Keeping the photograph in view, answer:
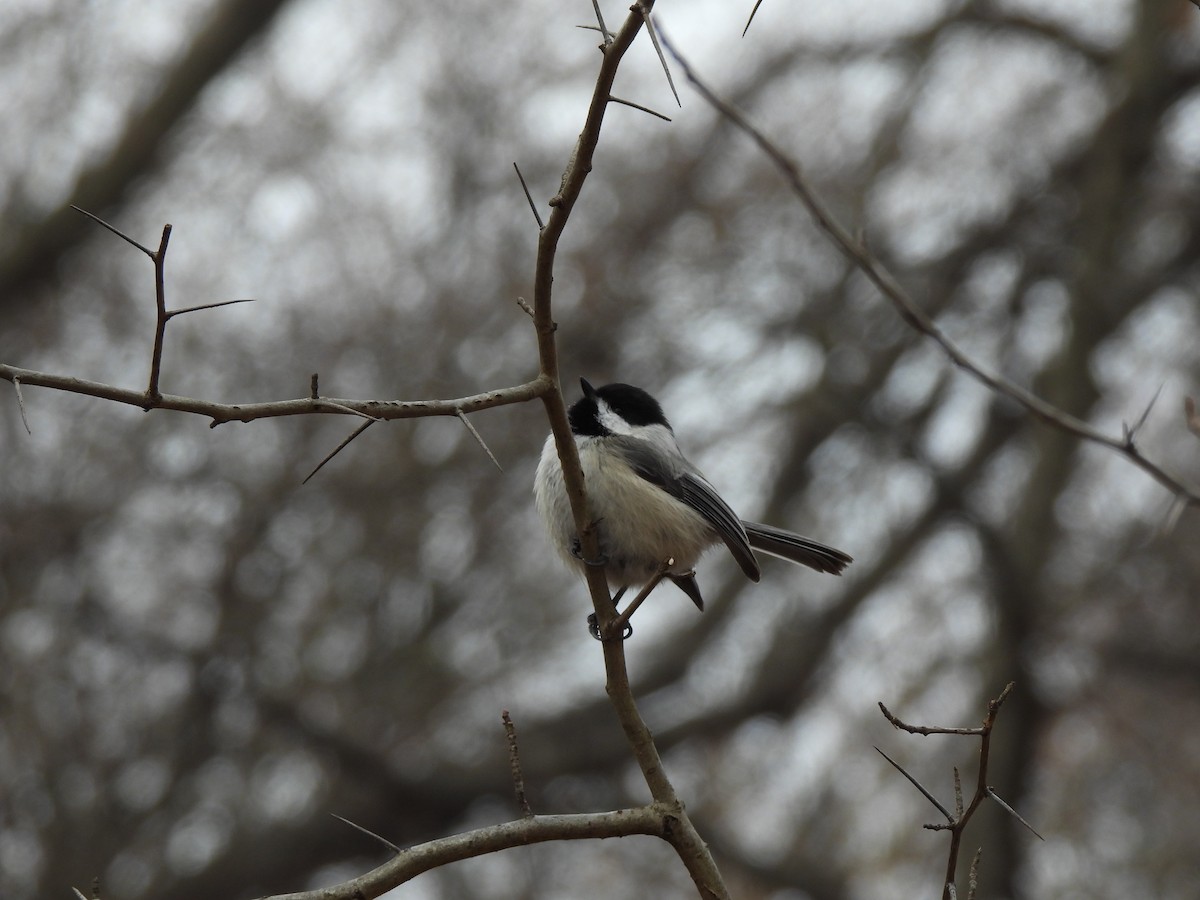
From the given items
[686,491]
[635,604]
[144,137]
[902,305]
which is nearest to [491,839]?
[635,604]

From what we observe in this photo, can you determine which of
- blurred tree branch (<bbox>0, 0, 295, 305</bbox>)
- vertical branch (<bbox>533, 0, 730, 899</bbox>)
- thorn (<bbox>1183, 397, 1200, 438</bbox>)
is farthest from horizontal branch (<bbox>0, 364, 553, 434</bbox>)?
blurred tree branch (<bbox>0, 0, 295, 305</bbox>)

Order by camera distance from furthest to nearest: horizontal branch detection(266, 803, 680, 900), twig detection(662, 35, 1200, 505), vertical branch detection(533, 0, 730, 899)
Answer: horizontal branch detection(266, 803, 680, 900)
vertical branch detection(533, 0, 730, 899)
twig detection(662, 35, 1200, 505)

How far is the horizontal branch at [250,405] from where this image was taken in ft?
7.50

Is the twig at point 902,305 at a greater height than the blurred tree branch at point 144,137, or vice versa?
the blurred tree branch at point 144,137

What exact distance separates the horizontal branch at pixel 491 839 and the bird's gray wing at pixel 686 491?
1693 mm

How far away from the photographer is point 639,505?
4.26 meters

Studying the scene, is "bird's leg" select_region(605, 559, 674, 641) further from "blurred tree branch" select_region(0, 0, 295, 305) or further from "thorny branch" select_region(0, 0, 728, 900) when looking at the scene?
"blurred tree branch" select_region(0, 0, 295, 305)

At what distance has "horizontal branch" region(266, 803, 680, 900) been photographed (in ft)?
8.43

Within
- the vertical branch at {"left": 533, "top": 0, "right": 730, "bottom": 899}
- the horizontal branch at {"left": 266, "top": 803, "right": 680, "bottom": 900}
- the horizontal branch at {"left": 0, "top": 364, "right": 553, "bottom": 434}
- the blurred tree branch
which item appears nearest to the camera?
the horizontal branch at {"left": 0, "top": 364, "right": 553, "bottom": 434}

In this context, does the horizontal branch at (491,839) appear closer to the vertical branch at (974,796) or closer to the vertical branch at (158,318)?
the vertical branch at (974,796)

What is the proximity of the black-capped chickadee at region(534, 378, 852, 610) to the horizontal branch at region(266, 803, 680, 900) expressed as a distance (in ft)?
3.94

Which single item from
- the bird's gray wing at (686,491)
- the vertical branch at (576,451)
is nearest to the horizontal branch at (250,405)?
the vertical branch at (576,451)

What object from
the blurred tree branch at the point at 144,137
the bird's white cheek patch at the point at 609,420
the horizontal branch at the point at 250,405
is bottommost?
the horizontal branch at the point at 250,405

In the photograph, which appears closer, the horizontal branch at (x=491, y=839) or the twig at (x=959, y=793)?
the twig at (x=959, y=793)
